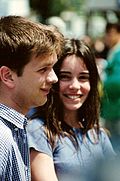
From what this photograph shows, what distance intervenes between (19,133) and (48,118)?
866 millimetres

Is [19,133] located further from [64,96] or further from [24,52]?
[64,96]

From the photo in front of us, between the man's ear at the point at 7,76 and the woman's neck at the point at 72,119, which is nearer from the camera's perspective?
the man's ear at the point at 7,76

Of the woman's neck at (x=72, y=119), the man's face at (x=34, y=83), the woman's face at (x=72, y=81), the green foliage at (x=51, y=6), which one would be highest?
the man's face at (x=34, y=83)

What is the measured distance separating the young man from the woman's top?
0.60m

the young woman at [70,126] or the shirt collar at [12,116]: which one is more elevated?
the shirt collar at [12,116]

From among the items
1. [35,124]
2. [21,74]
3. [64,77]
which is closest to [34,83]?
[21,74]

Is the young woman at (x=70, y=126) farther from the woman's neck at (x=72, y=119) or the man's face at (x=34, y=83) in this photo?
the man's face at (x=34, y=83)

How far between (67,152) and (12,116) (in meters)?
0.87

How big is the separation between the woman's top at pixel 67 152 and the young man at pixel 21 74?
1.98 feet

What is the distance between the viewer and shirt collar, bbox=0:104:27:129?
7.38 ft

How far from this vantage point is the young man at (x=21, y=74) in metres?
2.26

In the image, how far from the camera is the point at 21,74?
2.32 metres

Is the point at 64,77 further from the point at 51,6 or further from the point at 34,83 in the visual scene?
the point at 51,6

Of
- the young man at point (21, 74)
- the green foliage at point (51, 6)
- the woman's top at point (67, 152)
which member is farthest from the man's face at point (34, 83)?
the green foliage at point (51, 6)
